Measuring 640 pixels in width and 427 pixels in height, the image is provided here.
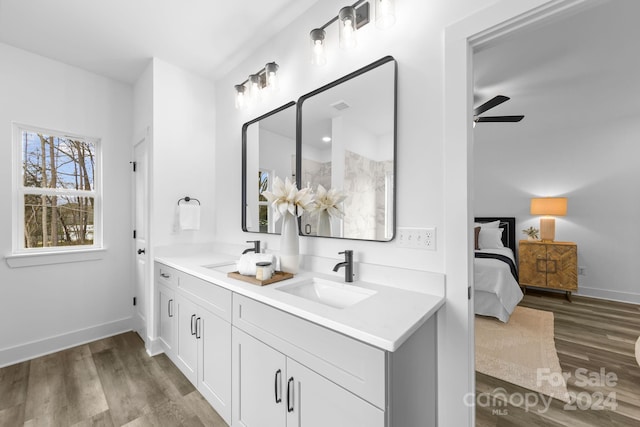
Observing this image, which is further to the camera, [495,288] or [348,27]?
[495,288]

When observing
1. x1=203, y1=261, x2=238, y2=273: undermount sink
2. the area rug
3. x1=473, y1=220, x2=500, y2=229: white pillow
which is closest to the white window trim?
x1=203, y1=261, x2=238, y2=273: undermount sink

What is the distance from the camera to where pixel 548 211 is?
157 inches

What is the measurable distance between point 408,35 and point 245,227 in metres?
1.86

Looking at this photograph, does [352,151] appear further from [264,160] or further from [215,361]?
[215,361]

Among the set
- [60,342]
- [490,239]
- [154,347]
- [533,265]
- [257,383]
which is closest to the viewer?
[257,383]

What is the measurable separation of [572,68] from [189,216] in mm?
3893

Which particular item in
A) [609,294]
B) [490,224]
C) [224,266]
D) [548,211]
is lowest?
[609,294]

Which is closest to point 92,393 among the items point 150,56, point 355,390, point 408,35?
point 355,390

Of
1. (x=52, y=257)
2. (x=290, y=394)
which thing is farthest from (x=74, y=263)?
(x=290, y=394)

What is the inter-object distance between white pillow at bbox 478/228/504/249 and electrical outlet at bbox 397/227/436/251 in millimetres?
3610

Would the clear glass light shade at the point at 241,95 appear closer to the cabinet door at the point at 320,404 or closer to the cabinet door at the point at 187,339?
the cabinet door at the point at 187,339

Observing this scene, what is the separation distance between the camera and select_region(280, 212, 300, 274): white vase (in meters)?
1.69

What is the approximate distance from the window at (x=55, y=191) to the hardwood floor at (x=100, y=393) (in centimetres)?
105

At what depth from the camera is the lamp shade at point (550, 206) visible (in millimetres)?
3930
